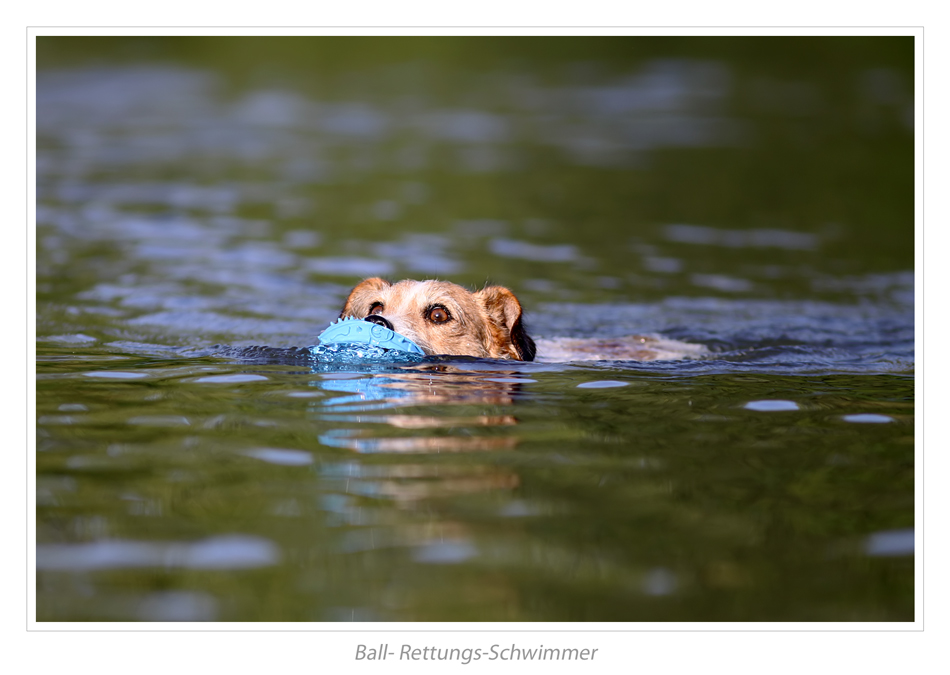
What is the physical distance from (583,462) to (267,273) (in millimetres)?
8737

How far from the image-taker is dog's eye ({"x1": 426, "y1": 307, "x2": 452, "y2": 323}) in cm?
941

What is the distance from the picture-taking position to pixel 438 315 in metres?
9.41

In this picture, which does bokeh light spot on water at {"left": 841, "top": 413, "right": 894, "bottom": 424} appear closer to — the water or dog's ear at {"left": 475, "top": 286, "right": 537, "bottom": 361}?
the water

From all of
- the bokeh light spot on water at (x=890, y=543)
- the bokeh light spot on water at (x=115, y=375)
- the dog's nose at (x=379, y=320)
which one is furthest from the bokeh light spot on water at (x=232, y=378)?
the bokeh light spot on water at (x=890, y=543)

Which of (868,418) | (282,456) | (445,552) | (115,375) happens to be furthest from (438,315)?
(445,552)

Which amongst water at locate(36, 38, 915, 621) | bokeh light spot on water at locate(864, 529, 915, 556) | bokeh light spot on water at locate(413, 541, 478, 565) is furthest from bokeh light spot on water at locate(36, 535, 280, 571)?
bokeh light spot on water at locate(864, 529, 915, 556)

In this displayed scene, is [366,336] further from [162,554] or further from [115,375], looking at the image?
[162,554]

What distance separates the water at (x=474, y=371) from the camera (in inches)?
189

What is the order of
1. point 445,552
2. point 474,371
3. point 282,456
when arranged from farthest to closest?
point 474,371, point 282,456, point 445,552

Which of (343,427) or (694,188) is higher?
(694,188)

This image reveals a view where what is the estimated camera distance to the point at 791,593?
4633 mm

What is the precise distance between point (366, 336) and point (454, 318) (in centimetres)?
97

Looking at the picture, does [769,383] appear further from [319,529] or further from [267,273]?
[267,273]
